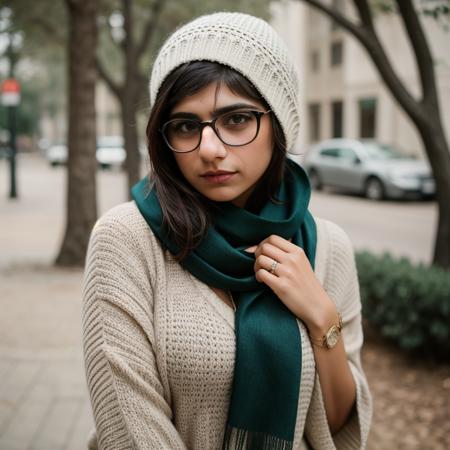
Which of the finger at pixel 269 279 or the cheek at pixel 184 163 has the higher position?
the cheek at pixel 184 163

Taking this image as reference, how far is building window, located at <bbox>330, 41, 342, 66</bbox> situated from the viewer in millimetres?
27734

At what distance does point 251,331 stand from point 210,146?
1.72ft

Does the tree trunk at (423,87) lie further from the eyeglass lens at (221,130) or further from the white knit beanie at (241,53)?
the eyeglass lens at (221,130)

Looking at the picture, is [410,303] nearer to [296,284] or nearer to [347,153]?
[296,284]

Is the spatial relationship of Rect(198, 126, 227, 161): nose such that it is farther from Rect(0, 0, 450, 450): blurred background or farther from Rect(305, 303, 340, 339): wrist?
Rect(305, 303, 340, 339): wrist

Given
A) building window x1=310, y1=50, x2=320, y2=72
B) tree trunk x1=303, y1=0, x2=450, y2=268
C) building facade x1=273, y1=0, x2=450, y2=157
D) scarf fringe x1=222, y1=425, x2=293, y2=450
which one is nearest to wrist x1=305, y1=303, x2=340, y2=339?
scarf fringe x1=222, y1=425, x2=293, y2=450

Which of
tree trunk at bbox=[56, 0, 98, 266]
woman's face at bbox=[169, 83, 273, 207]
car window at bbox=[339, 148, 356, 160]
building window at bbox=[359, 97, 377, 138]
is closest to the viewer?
woman's face at bbox=[169, 83, 273, 207]

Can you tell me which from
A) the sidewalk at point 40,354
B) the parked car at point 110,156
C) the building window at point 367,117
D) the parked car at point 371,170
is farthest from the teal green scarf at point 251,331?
the parked car at point 110,156

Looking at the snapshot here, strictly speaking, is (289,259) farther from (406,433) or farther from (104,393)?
(406,433)

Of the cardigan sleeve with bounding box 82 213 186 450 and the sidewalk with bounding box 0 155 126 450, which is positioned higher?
the cardigan sleeve with bounding box 82 213 186 450

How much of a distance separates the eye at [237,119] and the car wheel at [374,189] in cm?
1513

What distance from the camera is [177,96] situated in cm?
166

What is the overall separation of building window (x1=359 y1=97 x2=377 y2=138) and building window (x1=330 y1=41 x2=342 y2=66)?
2899mm

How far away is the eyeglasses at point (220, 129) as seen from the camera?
1671 mm
